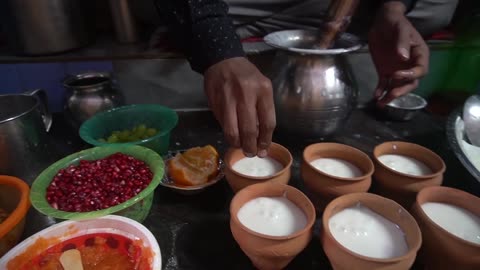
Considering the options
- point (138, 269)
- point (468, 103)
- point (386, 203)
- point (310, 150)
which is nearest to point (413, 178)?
point (386, 203)

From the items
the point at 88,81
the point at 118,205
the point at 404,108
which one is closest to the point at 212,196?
the point at 118,205

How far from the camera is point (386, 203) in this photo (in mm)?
591

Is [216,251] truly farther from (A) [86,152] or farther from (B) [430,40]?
(B) [430,40]

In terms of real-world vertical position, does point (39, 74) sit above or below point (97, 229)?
above

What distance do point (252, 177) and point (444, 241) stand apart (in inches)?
13.2

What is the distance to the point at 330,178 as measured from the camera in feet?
2.14

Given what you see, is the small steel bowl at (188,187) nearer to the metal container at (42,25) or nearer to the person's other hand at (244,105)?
the person's other hand at (244,105)

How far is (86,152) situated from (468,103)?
3.17 feet

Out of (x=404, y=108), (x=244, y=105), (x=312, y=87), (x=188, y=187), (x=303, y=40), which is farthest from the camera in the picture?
(x=404, y=108)

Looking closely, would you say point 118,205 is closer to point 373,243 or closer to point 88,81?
point 373,243

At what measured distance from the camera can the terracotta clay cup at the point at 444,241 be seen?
19.7 inches

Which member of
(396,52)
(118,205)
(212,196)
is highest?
(396,52)

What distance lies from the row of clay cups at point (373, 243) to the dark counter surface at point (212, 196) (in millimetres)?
93

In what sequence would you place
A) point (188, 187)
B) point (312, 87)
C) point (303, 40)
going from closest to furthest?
point (188, 187)
point (312, 87)
point (303, 40)
